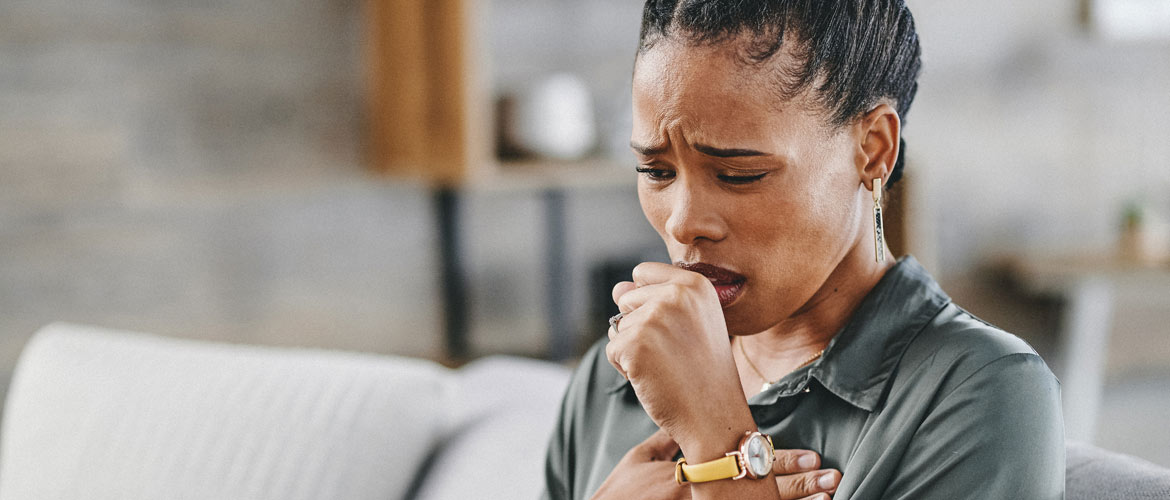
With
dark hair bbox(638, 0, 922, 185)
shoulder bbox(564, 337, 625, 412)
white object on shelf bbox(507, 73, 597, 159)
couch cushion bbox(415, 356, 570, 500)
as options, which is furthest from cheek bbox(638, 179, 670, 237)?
white object on shelf bbox(507, 73, 597, 159)

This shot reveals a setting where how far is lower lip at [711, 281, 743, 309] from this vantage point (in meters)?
0.76

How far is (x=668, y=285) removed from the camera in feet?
2.43

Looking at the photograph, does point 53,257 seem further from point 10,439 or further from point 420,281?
point 10,439

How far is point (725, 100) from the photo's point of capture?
2.34 ft

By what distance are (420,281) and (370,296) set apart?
0.56ft

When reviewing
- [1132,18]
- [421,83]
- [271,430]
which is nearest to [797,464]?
[271,430]

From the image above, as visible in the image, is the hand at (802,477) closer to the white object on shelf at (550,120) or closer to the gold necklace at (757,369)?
the gold necklace at (757,369)

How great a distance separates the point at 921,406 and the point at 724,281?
170 mm

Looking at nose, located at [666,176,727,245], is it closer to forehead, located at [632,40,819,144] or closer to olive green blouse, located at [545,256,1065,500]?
forehead, located at [632,40,819,144]

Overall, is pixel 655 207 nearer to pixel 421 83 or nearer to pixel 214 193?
pixel 421 83

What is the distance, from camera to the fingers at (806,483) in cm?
75

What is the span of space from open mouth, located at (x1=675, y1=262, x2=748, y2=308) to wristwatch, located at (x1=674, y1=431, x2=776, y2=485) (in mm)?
105

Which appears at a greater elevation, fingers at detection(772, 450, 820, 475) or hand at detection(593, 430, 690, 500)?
fingers at detection(772, 450, 820, 475)

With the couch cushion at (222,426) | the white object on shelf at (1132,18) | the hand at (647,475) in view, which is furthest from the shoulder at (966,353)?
the white object on shelf at (1132,18)
